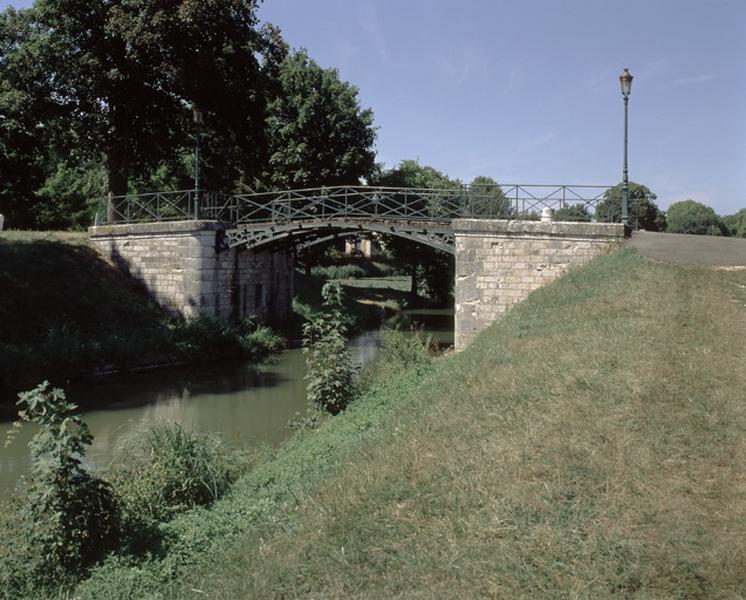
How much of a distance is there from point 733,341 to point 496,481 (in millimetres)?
3943

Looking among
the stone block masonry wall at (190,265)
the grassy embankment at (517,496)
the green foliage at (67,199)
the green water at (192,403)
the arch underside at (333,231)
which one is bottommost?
the green water at (192,403)

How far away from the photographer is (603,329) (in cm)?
807

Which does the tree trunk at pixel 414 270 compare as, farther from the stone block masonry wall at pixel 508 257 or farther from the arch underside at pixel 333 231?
the stone block masonry wall at pixel 508 257

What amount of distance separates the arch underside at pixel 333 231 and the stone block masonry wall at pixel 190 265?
75 cm

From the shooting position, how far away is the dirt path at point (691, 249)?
11484 mm

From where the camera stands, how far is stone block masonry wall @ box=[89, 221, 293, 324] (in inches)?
773

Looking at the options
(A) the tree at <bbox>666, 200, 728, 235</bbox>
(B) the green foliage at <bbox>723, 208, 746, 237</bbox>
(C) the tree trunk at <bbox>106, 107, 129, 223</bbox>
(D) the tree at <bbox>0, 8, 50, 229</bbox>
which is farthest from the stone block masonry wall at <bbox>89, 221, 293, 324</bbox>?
(B) the green foliage at <bbox>723, 208, 746, 237</bbox>

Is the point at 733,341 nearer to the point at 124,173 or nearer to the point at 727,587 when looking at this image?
the point at 727,587

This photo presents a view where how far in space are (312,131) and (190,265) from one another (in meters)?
9.72

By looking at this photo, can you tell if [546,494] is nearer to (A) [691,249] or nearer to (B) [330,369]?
(B) [330,369]

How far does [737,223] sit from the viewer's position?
8175 centimetres

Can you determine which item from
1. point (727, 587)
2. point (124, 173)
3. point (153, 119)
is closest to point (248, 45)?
point (153, 119)

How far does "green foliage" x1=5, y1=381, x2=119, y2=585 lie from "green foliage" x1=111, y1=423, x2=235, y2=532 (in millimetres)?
578

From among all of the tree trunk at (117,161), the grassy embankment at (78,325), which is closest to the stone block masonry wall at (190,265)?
the grassy embankment at (78,325)
